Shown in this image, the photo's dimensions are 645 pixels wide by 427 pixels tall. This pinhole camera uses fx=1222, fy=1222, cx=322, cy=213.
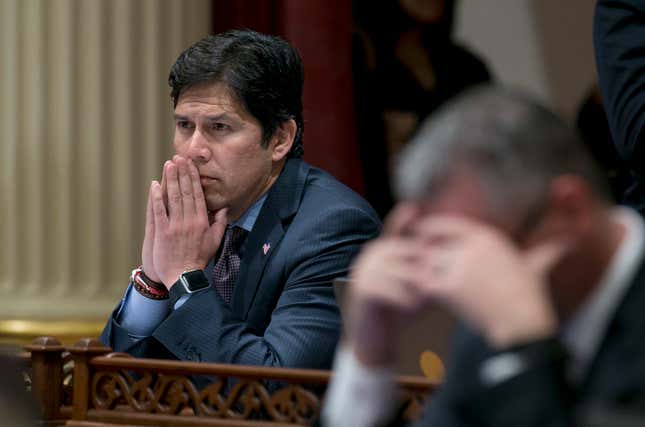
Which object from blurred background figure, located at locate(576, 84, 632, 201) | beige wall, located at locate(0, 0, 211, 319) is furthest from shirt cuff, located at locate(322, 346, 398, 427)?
blurred background figure, located at locate(576, 84, 632, 201)

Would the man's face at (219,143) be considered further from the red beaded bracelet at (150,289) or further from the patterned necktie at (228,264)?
the red beaded bracelet at (150,289)

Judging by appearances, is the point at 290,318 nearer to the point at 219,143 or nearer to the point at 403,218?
the point at 219,143

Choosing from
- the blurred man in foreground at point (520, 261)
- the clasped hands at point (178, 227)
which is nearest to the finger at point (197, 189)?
the clasped hands at point (178, 227)

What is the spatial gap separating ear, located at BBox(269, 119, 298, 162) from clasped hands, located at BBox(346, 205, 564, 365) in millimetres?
1684

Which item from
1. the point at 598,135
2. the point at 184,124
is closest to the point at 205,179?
the point at 184,124

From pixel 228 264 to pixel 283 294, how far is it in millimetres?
268

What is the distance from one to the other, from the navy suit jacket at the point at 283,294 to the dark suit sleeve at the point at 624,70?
29.8 inches

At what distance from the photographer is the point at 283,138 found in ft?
10.0

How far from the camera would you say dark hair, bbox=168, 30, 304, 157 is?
2.94 m

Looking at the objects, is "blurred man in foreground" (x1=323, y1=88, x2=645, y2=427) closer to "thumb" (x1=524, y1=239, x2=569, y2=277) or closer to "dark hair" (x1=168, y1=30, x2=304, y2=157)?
"thumb" (x1=524, y1=239, x2=569, y2=277)

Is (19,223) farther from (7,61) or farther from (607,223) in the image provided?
(607,223)

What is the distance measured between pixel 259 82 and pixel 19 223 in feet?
5.48

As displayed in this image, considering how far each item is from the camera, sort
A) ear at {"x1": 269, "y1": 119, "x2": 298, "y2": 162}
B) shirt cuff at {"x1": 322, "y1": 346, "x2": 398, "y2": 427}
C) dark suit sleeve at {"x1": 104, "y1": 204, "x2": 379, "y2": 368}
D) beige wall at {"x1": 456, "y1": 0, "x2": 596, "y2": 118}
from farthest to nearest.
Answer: beige wall at {"x1": 456, "y1": 0, "x2": 596, "y2": 118}
ear at {"x1": 269, "y1": 119, "x2": 298, "y2": 162}
dark suit sleeve at {"x1": 104, "y1": 204, "x2": 379, "y2": 368}
shirt cuff at {"x1": 322, "y1": 346, "x2": 398, "y2": 427}

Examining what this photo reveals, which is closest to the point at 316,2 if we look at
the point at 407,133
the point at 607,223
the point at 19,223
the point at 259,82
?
the point at 407,133
